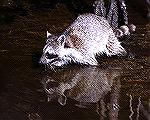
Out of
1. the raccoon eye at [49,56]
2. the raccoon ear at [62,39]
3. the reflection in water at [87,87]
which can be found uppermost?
the raccoon ear at [62,39]

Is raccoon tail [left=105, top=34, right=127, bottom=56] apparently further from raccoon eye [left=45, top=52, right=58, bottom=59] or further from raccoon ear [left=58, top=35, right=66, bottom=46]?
raccoon eye [left=45, top=52, right=58, bottom=59]

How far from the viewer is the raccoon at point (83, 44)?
6.90 metres

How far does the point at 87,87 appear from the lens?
648 cm

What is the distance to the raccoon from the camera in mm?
6902

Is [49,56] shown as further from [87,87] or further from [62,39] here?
[87,87]

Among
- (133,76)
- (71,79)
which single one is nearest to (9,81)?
(71,79)

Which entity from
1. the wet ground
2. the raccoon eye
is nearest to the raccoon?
the raccoon eye

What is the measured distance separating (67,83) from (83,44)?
39.7 inches

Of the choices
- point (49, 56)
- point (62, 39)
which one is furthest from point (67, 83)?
point (62, 39)

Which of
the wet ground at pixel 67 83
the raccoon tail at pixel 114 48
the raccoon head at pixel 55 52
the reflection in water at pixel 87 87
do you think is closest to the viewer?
the wet ground at pixel 67 83

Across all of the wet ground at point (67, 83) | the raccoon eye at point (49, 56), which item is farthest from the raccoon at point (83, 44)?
the wet ground at point (67, 83)

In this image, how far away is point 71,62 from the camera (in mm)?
7141

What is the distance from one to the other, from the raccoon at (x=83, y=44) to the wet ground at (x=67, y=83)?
0.18m

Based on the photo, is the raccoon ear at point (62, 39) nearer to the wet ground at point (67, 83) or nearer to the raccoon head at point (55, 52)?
the raccoon head at point (55, 52)
